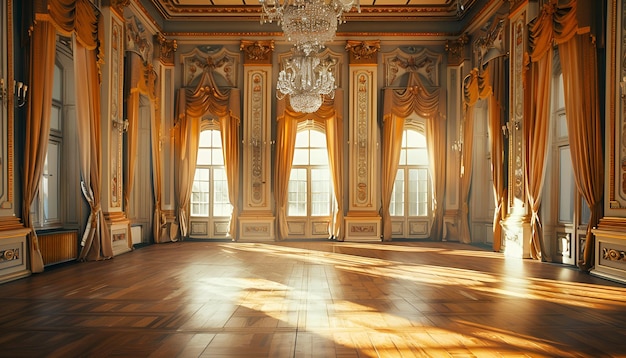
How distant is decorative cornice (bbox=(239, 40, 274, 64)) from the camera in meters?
9.54

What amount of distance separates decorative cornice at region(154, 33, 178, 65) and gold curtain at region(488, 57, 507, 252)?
6.13 metres

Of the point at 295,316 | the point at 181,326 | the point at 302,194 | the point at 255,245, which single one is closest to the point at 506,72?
the point at 302,194

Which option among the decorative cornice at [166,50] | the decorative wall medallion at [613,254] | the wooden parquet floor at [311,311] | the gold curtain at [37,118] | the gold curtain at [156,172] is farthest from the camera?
the decorative cornice at [166,50]

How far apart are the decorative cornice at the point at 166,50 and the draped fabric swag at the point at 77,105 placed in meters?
2.74

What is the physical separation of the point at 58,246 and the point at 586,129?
21.3ft

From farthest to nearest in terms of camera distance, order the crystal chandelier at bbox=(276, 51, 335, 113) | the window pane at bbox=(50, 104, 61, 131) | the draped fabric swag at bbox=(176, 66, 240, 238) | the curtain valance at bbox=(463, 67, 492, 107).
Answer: the draped fabric swag at bbox=(176, 66, 240, 238) → the curtain valance at bbox=(463, 67, 492, 107) → the crystal chandelier at bbox=(276, 51, 335, 113) → the window pane at bbox=(50, 104, 61, 131)

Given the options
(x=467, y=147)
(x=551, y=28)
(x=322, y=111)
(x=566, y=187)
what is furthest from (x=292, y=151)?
(x=551, y=28)

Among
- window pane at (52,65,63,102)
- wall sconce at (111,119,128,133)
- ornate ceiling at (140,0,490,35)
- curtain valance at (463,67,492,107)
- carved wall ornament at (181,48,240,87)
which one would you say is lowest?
wall sconce at (111,119,128,133)

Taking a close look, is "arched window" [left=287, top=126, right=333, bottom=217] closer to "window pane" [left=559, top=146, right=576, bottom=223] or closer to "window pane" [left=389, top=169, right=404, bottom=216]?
"window pane" [left=389, top=169, right=404, bottom=216]

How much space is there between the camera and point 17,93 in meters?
5.08

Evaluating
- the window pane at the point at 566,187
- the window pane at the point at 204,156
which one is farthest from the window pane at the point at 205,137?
the window pane at the point at 566,187

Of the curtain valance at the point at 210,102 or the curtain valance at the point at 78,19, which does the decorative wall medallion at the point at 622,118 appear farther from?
the curtain valance at the point at 210,102

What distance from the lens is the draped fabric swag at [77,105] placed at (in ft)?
16.9

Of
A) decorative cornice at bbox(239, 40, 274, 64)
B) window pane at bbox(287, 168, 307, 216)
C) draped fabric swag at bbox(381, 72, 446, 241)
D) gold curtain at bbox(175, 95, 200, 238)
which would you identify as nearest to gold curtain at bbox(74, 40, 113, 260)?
gold curtain at bbox(175, 95, 200, 238)
